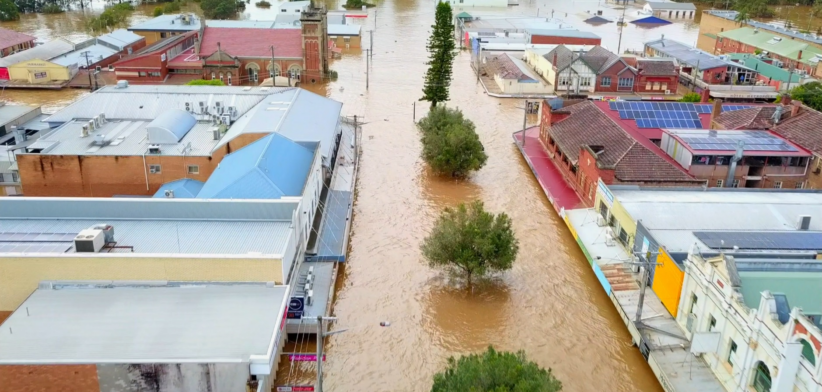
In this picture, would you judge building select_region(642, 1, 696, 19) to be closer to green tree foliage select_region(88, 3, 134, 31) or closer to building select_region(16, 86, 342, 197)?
green tree foliage select_region(88, 3, 134, 31)

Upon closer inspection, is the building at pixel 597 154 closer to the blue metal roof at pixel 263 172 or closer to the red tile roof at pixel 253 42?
the blue metal roof at pixel 263 172

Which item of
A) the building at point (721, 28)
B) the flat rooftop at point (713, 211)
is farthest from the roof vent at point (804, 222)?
the building at point (721, 28)

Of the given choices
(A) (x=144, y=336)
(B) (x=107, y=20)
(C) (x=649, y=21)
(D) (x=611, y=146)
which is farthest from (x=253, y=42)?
(C) (x=649, y=21)

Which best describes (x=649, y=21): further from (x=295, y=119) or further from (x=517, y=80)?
(x=295, y=119)

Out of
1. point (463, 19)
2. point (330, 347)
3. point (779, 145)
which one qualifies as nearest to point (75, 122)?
point (330, 347)

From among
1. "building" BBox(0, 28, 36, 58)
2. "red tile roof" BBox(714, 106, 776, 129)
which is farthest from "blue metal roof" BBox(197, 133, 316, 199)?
"building" BBox(0, 28, 36, 58)
